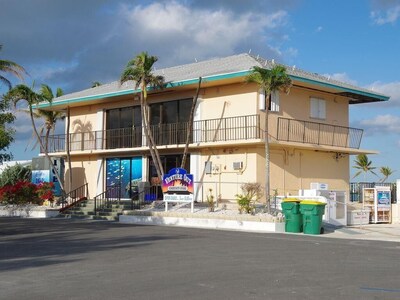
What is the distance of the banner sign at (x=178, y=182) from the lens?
24828 mm

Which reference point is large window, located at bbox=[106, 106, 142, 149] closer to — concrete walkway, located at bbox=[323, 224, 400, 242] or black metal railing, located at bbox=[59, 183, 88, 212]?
black metal railing, located at bbox=[59, 183, 88, 212]

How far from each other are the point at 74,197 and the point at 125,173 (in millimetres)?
3427

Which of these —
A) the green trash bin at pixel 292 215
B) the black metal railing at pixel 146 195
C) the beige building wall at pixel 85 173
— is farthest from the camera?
the beige building wall at pixel 85 173

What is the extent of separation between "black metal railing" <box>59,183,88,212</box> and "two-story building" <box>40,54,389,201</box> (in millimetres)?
546

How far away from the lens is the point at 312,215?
805 inches

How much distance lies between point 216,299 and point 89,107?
2834 cm

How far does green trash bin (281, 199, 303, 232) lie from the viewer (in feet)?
68.4

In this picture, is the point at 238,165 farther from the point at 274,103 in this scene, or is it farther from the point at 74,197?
the point at 74,197

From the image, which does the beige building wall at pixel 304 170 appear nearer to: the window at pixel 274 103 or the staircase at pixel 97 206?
the window at pixel 274 103

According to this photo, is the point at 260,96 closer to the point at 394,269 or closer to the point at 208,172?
the point at 208,172

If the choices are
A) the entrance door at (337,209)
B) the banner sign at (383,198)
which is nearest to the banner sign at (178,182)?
the entrance door at (337,209)

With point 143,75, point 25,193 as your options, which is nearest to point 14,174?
point 25,193

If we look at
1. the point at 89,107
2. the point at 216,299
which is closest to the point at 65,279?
the point at 216,299

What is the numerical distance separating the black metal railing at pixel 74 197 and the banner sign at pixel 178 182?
7.44 metres
